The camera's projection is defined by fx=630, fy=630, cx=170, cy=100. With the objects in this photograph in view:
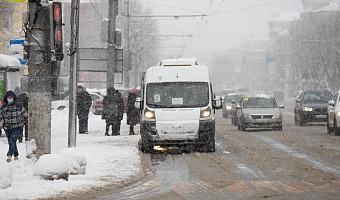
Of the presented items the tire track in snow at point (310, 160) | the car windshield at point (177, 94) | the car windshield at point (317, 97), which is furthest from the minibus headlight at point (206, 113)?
the car windshield at point (317, 97)

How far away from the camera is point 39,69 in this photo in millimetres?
11289

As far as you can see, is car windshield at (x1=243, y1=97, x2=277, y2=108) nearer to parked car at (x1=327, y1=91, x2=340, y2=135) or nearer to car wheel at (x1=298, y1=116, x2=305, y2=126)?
car wheel at (x1=298, y1=116, x2=305, y2=126)

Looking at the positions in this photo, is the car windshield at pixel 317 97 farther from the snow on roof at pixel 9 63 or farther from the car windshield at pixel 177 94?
the snow on roof at pixel 9 63

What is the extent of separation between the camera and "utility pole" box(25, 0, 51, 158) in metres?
11.2

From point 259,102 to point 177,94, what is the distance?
1110 centimetres

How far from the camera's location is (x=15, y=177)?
11.1 meters

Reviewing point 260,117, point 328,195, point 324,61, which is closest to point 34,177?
point 328,195

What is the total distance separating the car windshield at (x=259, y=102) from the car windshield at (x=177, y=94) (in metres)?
10.3

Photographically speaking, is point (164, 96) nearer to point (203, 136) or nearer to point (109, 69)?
point (203, 136)

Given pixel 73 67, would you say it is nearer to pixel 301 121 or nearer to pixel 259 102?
pixel 259 102

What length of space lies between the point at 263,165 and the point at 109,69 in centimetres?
1098

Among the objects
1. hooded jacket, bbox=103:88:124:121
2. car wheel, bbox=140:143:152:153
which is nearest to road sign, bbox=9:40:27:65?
car wheel, bbox=140:143:152:153

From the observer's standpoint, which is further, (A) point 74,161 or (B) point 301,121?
(B) point 301,121

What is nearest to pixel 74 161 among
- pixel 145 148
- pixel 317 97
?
pixel 145 148
